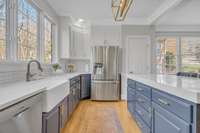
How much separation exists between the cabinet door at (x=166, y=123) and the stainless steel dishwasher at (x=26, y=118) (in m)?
1.20

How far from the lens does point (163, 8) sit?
501cm

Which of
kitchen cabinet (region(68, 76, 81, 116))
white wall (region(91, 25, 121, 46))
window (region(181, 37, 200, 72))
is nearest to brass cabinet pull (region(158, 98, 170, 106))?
kitchen cabinet (region(68, 76, 81, 116))

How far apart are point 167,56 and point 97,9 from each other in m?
3.42

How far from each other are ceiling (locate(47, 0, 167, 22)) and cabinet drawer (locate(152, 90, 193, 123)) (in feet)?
10.7

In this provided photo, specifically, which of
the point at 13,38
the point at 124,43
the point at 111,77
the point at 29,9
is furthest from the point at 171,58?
the point at 13,38

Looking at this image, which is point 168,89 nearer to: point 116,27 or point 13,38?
point 13,38

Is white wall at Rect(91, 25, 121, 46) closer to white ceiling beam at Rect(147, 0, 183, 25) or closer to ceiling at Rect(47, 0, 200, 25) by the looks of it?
ceiling at Rect(47, 0, 200, 25)

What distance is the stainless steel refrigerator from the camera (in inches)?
249

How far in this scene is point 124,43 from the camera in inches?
265

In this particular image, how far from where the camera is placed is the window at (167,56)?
24.8 ft

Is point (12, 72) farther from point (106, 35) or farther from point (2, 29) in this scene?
point (106, 35)

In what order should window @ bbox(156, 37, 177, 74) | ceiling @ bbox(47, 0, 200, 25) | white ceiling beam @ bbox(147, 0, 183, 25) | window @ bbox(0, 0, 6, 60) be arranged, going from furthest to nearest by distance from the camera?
window @ bbox(156, 37, 177, 74), ceiling @ bbox(47, 0, 200, 25), white ceiling beam @ bbox(147, 0, 183, 25), window @ bbox(0, 0, 6, 60)

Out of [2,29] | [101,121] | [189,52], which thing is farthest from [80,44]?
[2,29]

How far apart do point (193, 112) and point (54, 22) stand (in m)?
4.97
